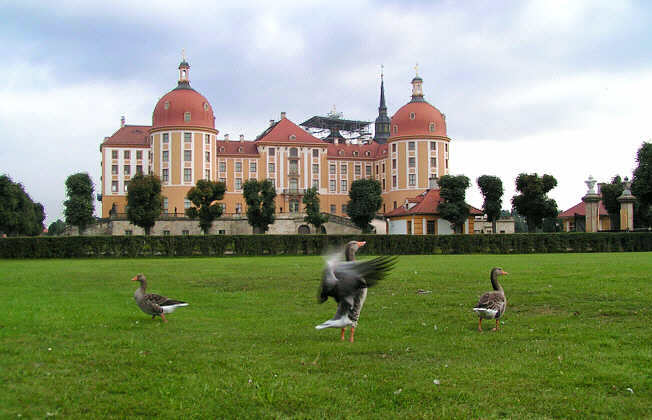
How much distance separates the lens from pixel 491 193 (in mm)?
57438

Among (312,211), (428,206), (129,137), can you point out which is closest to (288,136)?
(312,211)

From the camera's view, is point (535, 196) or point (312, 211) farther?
point (312, 211)

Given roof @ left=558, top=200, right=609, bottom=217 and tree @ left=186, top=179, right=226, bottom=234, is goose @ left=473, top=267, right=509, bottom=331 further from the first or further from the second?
roof @ left=558, top=200, right=609, bottom=217

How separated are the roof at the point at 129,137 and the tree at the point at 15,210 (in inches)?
624

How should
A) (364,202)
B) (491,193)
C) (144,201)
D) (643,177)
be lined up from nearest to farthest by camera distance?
1. (643,177)
2. (144,201)
3. (491,193)
4. (364,202)

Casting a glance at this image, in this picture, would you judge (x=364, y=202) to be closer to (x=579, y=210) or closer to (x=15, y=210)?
(x=579, y=210)

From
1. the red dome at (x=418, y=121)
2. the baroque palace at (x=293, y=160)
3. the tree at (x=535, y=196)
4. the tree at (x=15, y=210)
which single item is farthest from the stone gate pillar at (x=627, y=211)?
the tree at (x=15, y=210)

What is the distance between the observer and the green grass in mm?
5266

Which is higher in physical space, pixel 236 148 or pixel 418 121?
pixel 418 121

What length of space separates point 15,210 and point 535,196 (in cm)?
5477

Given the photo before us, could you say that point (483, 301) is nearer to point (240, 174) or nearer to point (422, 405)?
point (422, 405)

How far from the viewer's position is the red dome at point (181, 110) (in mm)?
70812

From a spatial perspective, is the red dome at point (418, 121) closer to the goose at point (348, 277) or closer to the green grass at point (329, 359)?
the green grass at point (329, 359)

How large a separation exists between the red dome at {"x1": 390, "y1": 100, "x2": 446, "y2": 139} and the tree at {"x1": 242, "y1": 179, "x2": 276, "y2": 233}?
28.4 meters
